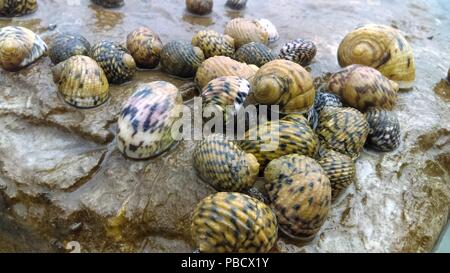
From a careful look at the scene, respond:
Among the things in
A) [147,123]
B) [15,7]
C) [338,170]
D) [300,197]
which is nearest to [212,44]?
[147,123]

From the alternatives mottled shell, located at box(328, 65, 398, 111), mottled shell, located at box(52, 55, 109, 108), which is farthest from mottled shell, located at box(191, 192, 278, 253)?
mottled shell, located at box(328, 65, 398, 111)

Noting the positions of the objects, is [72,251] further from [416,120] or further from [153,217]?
[416,120]

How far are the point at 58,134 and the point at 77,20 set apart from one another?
2.05 m

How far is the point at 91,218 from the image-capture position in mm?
3166

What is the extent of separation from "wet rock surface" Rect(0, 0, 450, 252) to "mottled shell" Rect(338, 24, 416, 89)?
0.35 meters

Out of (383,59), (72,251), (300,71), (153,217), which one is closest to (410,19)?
(383,59)

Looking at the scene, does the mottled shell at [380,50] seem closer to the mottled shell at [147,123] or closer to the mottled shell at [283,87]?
the mottled shell at [283,87]

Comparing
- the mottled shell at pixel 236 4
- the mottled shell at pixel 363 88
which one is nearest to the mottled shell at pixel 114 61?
the mottled shell at pixel 363 88

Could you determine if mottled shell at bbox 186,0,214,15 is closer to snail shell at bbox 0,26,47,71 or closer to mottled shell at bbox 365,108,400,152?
snail shell at bbox 0,26,47,71

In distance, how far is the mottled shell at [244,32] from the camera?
15.9ft

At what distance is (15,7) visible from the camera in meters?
5.07

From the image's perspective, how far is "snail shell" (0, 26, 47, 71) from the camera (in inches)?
160

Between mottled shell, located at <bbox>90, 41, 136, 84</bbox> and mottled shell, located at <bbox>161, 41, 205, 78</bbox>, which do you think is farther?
mottled shell, located at <bbox>161, 41, 205, 78</bbox>
